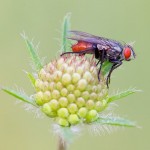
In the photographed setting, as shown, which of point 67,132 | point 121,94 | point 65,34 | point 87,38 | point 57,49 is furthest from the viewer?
point 57,49

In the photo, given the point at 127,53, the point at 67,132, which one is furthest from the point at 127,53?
the point at 67,132

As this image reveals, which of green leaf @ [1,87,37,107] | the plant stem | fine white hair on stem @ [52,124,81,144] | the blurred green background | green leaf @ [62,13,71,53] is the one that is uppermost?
green leaf @ [62,13,71,53]

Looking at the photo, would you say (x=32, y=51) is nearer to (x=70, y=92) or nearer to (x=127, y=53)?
(x=70, y=92)

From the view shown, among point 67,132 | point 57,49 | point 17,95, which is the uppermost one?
point 17,95

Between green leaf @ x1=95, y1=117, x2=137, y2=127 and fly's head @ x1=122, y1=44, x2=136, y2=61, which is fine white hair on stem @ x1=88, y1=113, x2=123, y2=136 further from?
fly's head @ x1=122, y1=44, x2=136, y2=61

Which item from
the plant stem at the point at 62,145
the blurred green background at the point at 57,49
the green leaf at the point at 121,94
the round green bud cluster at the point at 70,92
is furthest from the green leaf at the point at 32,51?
the blurred green background at the point at 57,49

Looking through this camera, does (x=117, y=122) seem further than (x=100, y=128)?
No

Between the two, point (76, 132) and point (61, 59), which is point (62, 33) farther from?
point (76, 132)

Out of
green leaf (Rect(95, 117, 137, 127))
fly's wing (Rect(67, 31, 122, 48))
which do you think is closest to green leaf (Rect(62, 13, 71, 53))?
fly's wing (Rect(67, 31, 122, 48))
